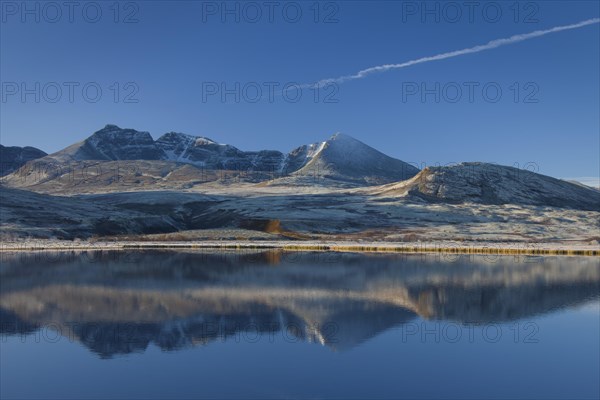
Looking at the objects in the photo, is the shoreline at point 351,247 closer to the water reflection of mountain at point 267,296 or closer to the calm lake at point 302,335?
the water reflection of mountain at point 267,296

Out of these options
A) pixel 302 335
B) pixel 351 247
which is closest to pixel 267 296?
pixel 302 335

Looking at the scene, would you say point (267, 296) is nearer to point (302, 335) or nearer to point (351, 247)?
point (302, 335)

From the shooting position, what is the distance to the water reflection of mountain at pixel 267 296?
32.4m

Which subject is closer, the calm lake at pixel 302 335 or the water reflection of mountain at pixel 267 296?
the calm lake at pixel 302 335

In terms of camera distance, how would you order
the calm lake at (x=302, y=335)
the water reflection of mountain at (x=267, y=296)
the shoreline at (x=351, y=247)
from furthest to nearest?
the shoreline at (x=351, y=247) → the water reflection of mountain at (x=267, y=296) → the calm lake at (x=302, y=335)

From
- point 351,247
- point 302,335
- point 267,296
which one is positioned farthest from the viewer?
point 351,247

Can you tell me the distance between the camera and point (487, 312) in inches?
1464

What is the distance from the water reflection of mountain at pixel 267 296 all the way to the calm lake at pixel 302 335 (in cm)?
17

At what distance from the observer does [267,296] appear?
145 feet

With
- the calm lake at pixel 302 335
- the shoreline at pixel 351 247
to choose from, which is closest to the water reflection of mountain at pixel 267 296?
the calm lake at pixel 302 335

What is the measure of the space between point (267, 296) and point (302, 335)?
13.5 metres

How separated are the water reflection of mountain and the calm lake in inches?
A: 6.5

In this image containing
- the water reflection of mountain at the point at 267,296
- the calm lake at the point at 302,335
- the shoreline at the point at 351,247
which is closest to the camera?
the calm lake at the point at 302,335

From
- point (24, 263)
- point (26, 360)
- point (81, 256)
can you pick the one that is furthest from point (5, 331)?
point (81, 256)
